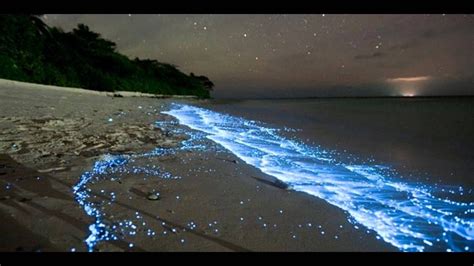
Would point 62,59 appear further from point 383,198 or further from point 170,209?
point 383,198

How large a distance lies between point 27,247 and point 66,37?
29191mm

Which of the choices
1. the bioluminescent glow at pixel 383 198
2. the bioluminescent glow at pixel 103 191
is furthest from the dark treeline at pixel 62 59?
the bioluminescent glow at pixel 383 198

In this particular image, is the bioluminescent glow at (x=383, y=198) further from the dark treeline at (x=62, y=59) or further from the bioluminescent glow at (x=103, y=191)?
the dark treeline at (x=62, y=59)

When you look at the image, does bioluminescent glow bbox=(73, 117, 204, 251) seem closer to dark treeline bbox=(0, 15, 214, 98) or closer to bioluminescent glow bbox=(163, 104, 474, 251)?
bioluminescent glow bbox=(163, 104, 474, 251)

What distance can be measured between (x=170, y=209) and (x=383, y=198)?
1767mm

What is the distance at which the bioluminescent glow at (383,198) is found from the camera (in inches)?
69.1

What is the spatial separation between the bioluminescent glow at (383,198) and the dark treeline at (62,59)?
15234mm

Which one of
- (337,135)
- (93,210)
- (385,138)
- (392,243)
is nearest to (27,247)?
(93,210)

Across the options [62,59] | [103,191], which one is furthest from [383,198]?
[62,59]

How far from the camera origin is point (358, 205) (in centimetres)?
222

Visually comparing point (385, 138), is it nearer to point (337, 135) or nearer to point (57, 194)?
point (337, 135)

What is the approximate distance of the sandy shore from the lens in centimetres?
154

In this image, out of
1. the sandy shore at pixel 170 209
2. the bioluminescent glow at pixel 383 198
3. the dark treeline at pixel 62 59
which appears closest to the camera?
the sandy shore at pixel 170 209

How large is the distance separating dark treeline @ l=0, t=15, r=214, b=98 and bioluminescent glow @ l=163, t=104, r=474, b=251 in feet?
50.0
